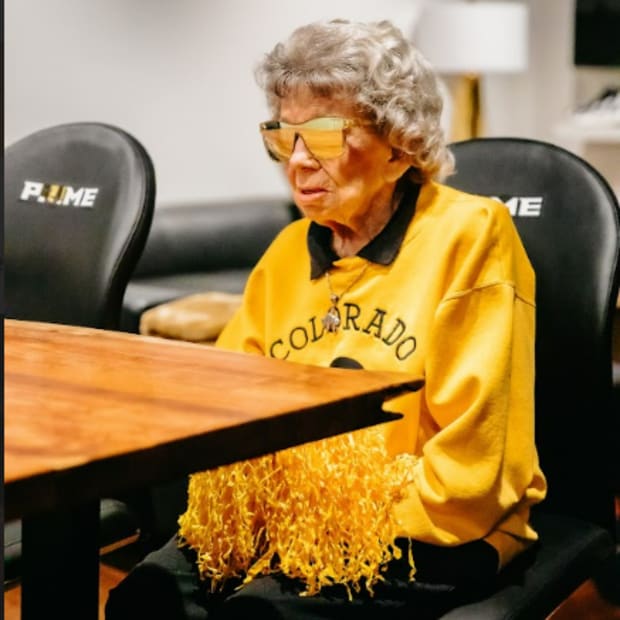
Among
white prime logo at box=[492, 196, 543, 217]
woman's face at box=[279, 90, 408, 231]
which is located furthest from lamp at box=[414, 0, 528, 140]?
woman's face at box=[279, 90, 408, 231]

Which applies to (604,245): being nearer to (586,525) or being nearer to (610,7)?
(586,525)

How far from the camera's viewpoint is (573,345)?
1.44 metres

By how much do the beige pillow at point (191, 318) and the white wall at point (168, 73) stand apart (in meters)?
1.38

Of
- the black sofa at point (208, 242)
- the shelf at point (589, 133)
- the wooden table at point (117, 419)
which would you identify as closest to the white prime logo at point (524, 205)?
the wooden table at point (117, 419)

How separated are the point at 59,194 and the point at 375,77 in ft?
2.05

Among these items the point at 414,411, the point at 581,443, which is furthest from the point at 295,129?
the point at 581,443

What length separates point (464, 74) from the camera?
16.9ft

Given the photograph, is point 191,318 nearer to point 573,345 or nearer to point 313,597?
point 573,345

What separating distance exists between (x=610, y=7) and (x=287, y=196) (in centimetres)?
174

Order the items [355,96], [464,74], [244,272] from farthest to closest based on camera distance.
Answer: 1. [464,74]
2. [244,272]
3. [355,96]

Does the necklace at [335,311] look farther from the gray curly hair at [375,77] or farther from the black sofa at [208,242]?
the black sofa at [208,242]

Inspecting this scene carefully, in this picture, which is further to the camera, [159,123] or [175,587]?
[159,123]

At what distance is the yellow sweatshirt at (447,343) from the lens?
4.07 feet

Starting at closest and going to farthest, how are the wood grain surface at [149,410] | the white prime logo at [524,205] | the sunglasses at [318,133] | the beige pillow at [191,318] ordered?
the wood grain surface at [149,410]
the sunglasses at [318,133]
the white prime logo at [524,205]
the beige pillow at [191,318]
